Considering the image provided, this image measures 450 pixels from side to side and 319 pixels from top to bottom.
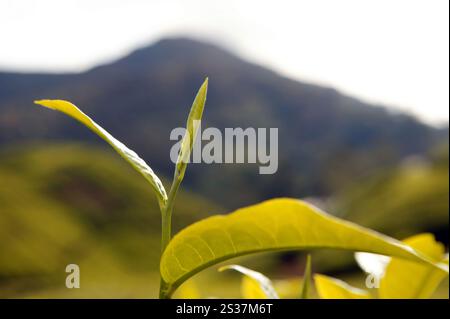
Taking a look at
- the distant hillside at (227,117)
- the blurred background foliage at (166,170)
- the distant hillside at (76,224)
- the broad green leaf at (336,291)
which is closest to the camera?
the broad green leaf at (336,291)

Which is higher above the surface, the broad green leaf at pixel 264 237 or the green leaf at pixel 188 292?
the broad green leaf at pixel 264 237

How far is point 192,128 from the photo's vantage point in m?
0.46

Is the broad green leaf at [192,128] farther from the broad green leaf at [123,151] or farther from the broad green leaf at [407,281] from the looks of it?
the broad green leaf at [407,281]

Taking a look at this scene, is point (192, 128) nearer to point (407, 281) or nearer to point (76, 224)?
point (407, 281)

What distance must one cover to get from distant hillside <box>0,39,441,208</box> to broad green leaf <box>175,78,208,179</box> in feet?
162

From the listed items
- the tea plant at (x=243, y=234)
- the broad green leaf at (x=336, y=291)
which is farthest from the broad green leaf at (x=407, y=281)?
the tea plant at (x=243, y=234)

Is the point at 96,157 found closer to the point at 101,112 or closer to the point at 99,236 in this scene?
the point at 99,236

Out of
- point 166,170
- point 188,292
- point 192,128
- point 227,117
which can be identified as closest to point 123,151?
point 192,128

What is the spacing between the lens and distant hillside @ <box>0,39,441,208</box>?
54031mm

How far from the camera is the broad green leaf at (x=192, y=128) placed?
0.46 m

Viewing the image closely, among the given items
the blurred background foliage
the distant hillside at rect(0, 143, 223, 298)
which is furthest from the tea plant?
the distant hillside at rect(0, 143, 223, 298)

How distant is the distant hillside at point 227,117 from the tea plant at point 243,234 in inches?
1947

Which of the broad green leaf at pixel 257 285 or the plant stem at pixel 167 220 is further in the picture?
the broad green leaf at pixel 257 285

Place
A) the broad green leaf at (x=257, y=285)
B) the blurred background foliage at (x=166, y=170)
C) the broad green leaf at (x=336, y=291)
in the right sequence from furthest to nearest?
the blurred background foliage at (x=166, y=170) → the broad green leaf at (x=336, y=291) → the broad green leaf at (x=257, y=285)
